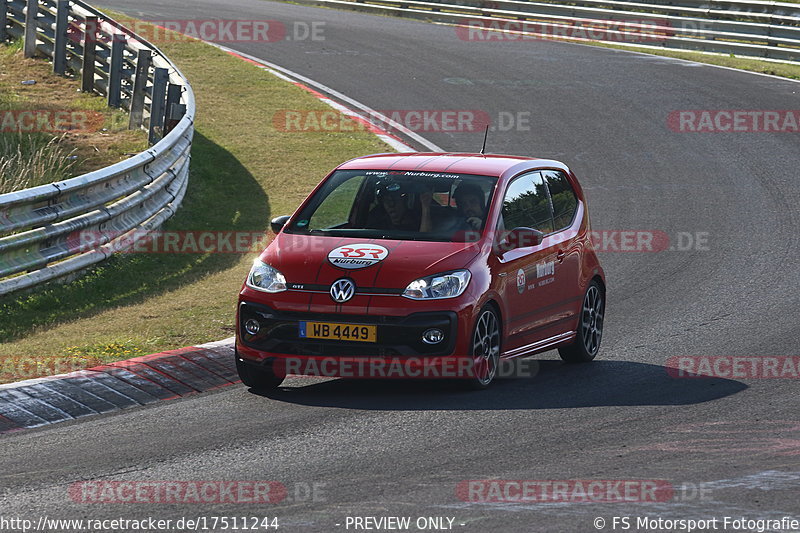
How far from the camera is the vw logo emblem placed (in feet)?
28.3

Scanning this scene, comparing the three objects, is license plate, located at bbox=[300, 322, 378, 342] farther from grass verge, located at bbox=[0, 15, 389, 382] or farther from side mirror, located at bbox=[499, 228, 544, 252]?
grass verge, located at bbox=[0, 15, 389, 382]

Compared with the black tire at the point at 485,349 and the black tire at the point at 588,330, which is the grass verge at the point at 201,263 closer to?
the black tire at the point at 485,349

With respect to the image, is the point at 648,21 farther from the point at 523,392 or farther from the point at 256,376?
the point at 256,376

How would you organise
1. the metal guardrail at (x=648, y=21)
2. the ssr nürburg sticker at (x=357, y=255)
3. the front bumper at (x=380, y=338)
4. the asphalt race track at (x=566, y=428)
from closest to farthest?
the asphalt race track at (x=566, y=428) → the front bumper at (x=380, y=338) → the ssr nürburg sticker at (x=357, y=255) → the metal guardrail at (x=648, y=21)

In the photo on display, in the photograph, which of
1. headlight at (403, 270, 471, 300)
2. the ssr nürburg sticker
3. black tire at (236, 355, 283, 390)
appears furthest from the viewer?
black tire at (236, 355, 283, 390)

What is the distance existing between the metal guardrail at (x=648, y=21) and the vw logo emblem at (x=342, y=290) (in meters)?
21.5

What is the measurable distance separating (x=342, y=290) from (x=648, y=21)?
2345 centimetres

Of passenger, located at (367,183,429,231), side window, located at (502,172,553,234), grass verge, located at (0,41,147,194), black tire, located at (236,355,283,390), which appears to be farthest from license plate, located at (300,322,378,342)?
grass verge, located at (0,41,147,194)

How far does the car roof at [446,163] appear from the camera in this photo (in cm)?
985

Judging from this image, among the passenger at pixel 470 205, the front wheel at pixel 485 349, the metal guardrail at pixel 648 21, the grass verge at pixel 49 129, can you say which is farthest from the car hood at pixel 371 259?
the metal guardrail at pixel 648 21

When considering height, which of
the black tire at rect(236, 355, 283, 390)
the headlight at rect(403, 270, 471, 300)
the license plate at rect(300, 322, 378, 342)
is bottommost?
the black tire at rect(236, 355, 283, 390)

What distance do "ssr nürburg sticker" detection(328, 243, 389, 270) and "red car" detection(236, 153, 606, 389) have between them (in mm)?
12

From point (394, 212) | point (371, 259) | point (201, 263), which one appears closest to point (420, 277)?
point (371, 259)

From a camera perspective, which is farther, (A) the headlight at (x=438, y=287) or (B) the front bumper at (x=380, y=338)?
(A) the headlight at (x=438, y=287)
